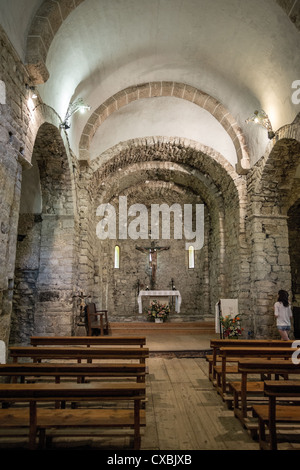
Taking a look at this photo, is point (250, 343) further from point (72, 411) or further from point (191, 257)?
point (191, 257)

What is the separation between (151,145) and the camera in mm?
9164

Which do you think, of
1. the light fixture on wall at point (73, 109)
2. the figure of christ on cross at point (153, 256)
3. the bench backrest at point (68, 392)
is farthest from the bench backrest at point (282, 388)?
the figure of christ on cross at point (153, 256)

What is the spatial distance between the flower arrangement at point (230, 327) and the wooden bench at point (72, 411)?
16.3 ft

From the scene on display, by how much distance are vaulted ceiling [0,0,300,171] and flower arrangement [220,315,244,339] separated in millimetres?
3805

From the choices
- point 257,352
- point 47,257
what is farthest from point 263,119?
point 47,257

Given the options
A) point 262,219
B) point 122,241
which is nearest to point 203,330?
point 262,219

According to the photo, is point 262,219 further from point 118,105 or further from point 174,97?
point 118,105

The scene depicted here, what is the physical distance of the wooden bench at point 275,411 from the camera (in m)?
2.23

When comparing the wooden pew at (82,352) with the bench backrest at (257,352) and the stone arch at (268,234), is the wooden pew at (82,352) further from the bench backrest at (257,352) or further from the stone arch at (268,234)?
the stone arch at (268,234)

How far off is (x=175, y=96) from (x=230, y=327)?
224 inches

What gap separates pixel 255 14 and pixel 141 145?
437 centimetres

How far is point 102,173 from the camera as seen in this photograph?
30.6ft

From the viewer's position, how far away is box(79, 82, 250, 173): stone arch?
7934mm

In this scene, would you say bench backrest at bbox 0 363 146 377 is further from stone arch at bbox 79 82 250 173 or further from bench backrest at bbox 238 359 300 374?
stone arch at bbox 79 82 250 173
